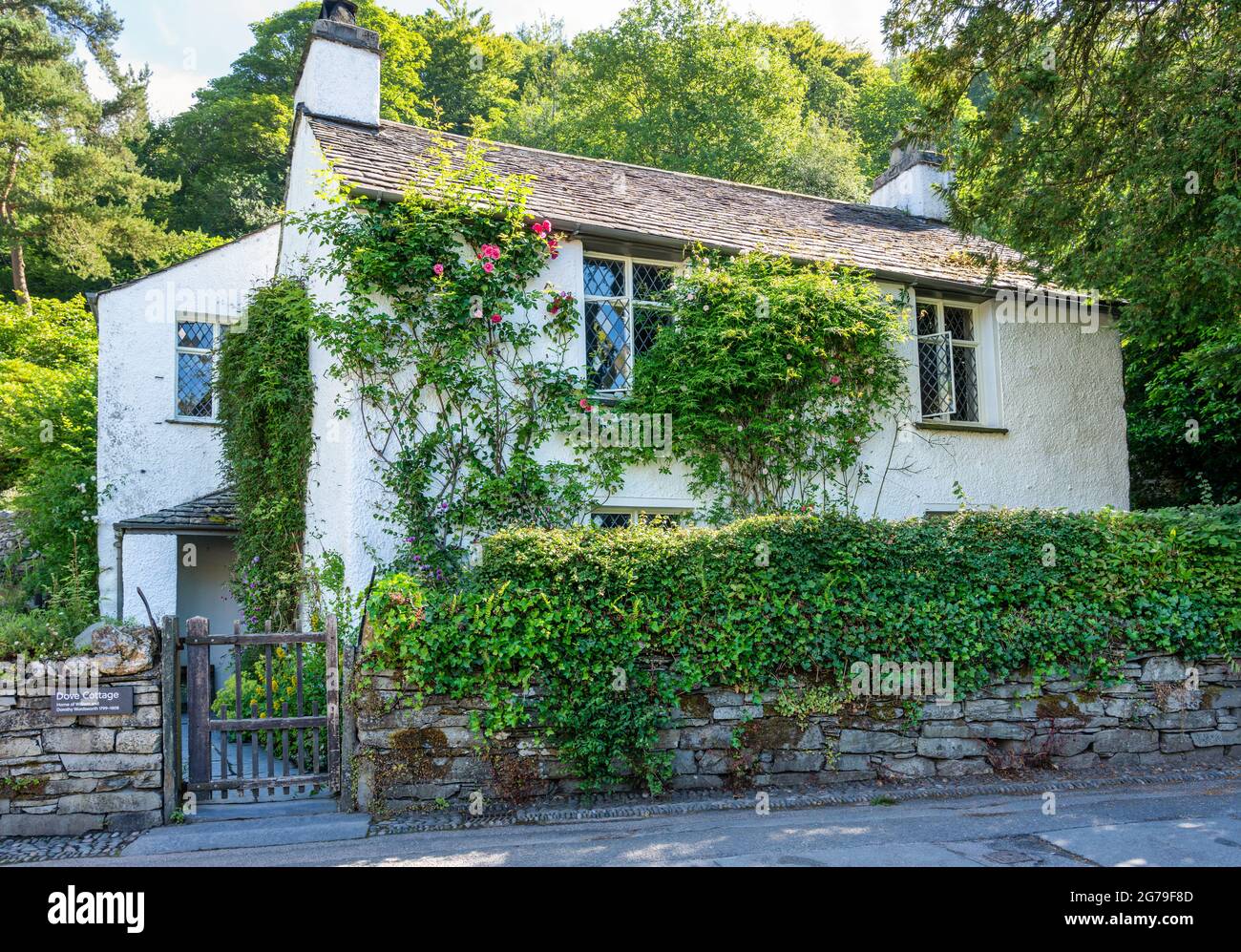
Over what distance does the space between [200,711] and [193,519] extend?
23.0 feet

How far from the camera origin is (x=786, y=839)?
685cm

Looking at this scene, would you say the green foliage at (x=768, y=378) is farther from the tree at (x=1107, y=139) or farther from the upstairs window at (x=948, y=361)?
the tree at (x=1107, y=139)

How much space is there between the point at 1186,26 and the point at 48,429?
20129mm

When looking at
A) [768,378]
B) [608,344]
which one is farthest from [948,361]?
[608,344]

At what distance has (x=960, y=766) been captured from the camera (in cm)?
880

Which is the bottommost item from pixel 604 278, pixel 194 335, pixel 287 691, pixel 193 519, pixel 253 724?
pixel 253 724

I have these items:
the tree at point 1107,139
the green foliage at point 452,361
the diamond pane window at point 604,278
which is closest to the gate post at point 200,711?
the green foliage at point 452,361

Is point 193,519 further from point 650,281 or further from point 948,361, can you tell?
point 948,361

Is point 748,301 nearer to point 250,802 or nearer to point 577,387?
point 577,387

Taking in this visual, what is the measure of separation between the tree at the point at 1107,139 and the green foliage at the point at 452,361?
18.3ft

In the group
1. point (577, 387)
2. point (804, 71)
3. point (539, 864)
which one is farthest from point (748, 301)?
point (804, 71)

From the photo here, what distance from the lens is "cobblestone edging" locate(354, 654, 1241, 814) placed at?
7758 mm

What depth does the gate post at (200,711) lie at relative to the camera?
7828mm

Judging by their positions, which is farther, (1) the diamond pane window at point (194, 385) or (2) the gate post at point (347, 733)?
(1) the diamond pane window at point (194, 385)
